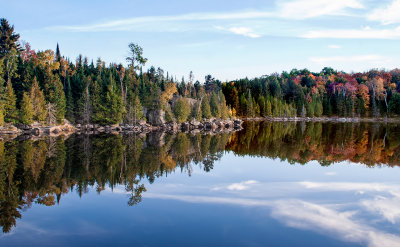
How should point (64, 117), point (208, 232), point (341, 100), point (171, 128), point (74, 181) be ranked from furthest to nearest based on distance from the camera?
1. point (341, 100)
2. point (171, 128)
3. point (64, 117)
4. point (74, 181)
5. point (208, 232)

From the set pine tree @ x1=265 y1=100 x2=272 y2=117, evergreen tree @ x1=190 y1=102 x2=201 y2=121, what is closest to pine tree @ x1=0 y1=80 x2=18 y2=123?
evergreen tree @ x1=190 y1=102 x2=201 y2=121

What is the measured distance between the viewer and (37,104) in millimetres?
56969

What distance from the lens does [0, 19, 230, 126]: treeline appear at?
187 ft

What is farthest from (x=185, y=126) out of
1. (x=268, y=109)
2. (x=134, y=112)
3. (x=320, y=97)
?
(x=320, y=97)

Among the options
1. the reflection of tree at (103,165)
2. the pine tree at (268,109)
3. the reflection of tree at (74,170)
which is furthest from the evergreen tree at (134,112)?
the pine tree at (268,109)

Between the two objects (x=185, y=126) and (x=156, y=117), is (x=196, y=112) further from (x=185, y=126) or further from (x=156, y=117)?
(x=156, y=117)

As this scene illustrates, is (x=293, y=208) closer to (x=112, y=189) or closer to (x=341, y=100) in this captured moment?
(x=112, y=189)

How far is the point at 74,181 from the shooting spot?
61.9 ft

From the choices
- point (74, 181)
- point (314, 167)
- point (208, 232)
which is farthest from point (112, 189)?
point (314, 167)

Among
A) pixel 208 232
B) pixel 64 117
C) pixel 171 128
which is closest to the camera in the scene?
pixel 208 232

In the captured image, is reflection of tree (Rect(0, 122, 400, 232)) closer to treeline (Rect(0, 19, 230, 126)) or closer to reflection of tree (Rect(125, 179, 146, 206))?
reflection of tree (Rect(125, 179, 146, 206))

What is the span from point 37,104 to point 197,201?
50.0m

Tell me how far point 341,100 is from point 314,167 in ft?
342

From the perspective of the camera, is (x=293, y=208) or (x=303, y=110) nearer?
(x=293, y=208)
